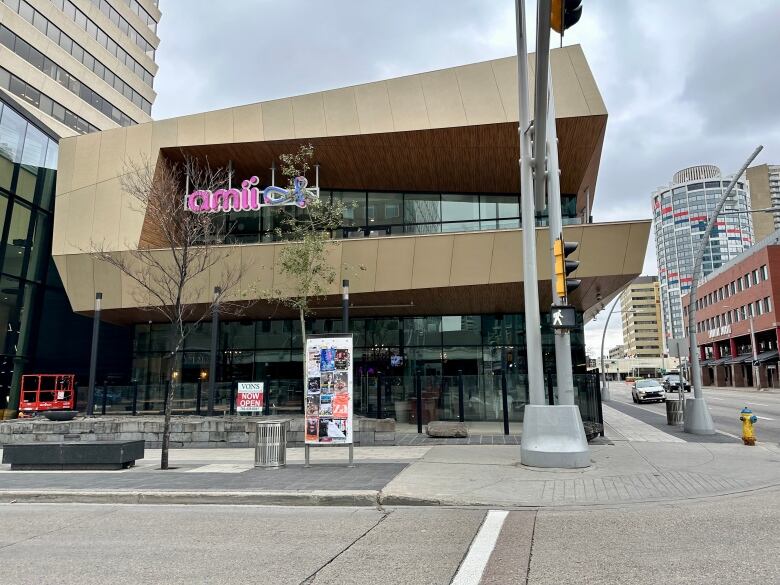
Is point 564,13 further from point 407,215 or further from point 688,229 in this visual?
point 688,229

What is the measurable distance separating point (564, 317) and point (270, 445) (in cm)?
638

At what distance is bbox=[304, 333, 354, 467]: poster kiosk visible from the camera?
452 inches

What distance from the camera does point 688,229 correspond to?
8725 centimetres

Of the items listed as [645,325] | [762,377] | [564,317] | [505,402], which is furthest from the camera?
[645,325]

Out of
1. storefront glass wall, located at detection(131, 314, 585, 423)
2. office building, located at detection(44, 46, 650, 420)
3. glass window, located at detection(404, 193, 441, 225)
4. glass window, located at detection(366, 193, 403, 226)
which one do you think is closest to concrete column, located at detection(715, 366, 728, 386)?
office building, located at detection(44, 46, 650, 420)

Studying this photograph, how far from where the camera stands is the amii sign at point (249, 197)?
65.8 feet

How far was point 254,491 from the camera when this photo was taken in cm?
883

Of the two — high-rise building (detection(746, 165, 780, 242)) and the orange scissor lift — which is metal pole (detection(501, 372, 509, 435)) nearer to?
the orange scissor lift

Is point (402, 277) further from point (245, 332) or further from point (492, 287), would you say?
point (245, 332)

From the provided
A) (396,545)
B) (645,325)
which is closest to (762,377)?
(396,545)

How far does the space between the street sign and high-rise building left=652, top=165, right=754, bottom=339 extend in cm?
6719

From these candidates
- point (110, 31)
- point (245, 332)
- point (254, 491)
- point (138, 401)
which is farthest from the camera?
point (110, 31)

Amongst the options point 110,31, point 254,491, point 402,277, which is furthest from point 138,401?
point 110,31

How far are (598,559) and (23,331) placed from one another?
28.3 metres
